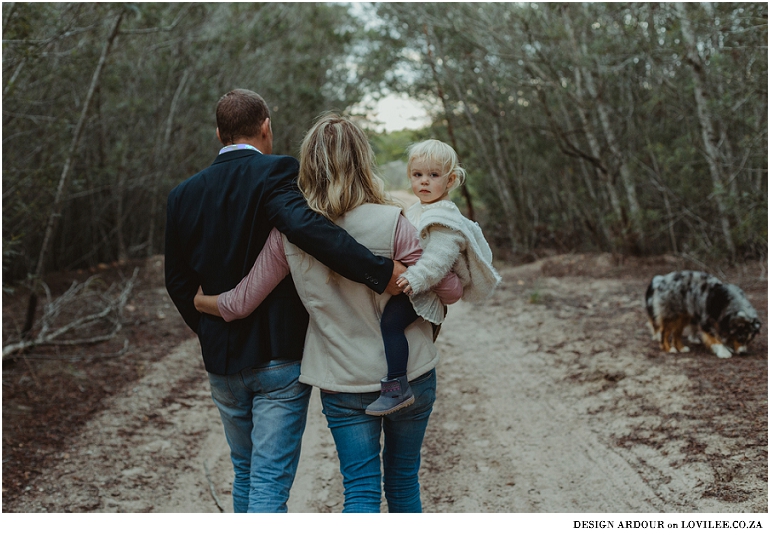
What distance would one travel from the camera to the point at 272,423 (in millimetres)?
2389

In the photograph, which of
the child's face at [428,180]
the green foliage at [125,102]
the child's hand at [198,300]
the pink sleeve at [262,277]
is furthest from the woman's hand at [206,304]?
the green foliage at [125,102]

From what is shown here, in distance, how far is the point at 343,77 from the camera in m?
17.6

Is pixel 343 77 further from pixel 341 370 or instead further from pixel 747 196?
pixel 341 370

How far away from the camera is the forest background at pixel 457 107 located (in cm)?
712

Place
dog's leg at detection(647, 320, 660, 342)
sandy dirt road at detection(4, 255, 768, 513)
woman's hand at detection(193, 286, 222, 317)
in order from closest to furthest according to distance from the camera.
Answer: woman's hand at detection(193, 286, 222, 317) < sandy dirt road at detection(4, 255, 768, 513) < dog's leg at detection(647, 320, 660, 342)

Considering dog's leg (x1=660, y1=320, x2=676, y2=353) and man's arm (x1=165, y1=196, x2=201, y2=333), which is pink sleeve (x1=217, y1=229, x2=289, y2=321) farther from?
dog's leg (x1=660, y1=320, x2=676, y2=353)

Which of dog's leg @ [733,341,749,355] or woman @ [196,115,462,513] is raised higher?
woman @ [196,115,462,513]

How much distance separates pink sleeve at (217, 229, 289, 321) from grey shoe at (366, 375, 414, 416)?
1.74ft

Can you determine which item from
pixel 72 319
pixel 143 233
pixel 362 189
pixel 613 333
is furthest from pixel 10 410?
pixel 143 233

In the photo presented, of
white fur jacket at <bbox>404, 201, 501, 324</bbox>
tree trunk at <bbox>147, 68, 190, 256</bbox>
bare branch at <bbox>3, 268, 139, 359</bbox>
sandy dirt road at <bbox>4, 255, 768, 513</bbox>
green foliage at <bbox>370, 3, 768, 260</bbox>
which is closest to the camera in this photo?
white fur jacket at <bbox>404, 201, 501, 324</bbox>

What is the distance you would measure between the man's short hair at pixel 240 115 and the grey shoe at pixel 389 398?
108cm

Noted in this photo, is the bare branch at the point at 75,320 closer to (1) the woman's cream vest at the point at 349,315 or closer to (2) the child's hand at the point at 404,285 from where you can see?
(1) the woman's cream vest at the point at 349,315

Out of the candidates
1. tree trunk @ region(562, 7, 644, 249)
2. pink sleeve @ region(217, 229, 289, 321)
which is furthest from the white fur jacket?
tree trunk @ region(562, 7, 644, 249)

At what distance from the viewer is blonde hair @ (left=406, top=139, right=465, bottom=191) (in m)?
2.68
